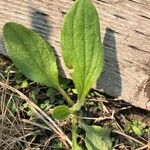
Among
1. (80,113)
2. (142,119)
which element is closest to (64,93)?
(80,113)

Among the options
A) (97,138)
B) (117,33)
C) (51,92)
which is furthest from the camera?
(51,92)

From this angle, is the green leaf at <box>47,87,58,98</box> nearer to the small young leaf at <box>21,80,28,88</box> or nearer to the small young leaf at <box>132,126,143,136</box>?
the small young leaf at <box>21,80,28,88</box>

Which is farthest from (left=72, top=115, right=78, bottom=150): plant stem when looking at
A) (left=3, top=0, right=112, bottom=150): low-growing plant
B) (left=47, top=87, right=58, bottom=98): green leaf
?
(left=47, top=87, right=58, bottom=98): green leaf

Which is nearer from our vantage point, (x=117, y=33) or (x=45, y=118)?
(x=117, y=33)

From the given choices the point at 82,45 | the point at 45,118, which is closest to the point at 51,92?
the point at 45,118

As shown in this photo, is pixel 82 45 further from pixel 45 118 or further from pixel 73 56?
pixel 45 118

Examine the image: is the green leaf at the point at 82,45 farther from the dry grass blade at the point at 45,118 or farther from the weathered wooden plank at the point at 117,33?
the dry grass blade at the point at 45,118
